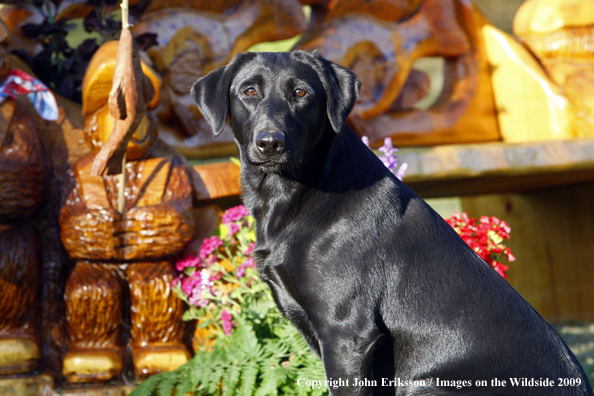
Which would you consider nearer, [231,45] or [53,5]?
[53,5]

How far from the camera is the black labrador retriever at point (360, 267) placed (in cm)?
169

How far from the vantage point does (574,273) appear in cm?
487

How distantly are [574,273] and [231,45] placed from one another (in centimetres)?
336

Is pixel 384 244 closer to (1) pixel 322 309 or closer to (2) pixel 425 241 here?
(2) pixel 425 241

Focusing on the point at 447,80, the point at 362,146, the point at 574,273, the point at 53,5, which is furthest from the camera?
the point at 574,273

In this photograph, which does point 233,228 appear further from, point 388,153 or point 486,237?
point 486,237

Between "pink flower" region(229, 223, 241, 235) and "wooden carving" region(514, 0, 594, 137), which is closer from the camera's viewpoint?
"pink flower" region(229, 223, 241, 235)

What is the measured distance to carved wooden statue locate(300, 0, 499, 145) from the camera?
4035 millimetres

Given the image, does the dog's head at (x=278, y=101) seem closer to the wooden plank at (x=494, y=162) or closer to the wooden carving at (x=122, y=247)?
the wooden carving at (x=122, y=247)

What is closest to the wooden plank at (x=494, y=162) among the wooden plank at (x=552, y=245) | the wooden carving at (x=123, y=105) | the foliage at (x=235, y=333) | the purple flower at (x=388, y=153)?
the purple flower at (x=388, y=153)

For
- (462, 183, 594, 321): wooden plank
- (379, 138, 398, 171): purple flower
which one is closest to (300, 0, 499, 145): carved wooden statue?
(462, 183, 594, 321): wooden plank

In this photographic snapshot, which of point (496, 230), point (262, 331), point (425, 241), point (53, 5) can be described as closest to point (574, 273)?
point (496, 230)

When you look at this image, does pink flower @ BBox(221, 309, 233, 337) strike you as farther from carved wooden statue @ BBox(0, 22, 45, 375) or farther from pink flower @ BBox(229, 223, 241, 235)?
carved wooden statue @ BBox(0, 22, 45, 375)

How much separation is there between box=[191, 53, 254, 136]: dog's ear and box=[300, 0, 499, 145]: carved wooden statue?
78.3 inches
